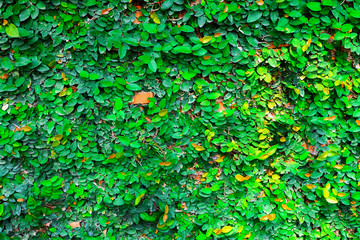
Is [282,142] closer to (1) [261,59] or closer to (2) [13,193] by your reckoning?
(1) [261,59]

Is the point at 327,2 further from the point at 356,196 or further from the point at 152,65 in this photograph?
the point at 356,196

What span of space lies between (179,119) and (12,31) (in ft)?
3.84

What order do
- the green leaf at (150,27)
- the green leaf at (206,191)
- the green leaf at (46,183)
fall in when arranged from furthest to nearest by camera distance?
the green leaf at (206,191) < the green leaf at (46,183) < the green leaf at (150,27)

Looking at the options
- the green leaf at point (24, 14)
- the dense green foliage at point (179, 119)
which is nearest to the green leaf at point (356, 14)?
the dense green foliage at point (179, 119)

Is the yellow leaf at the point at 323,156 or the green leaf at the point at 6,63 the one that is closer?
the green leaf at the point at 6,63

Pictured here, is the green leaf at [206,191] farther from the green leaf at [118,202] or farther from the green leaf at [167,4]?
the green leaf at [167,4]

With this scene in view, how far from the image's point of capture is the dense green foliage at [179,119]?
1.61 m

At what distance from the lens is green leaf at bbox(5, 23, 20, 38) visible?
1478 millimetres

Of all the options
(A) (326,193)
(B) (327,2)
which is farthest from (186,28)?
(A) (326,193)

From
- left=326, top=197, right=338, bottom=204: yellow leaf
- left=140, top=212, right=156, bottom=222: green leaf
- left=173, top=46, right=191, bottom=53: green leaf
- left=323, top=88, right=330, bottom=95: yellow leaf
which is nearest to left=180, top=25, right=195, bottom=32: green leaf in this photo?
left=173, top=46, right=191, bottom=53: green leaf

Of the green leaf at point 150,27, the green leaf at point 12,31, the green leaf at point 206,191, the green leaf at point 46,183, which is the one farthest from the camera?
the green leaf at point 206,191

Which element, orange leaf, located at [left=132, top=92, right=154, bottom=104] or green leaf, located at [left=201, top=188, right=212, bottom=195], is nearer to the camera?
orange leaf, located at [left=132, top=92, right=154, bottom=104]

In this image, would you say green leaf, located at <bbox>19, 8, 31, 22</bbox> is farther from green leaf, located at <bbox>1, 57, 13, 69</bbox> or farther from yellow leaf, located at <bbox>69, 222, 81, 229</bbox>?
yellow leaf, located at <bbox>69, 222, 81, 229</bbox>

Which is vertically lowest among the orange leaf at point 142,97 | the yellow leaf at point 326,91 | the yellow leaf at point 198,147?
the yellow leaf at point 198,147
